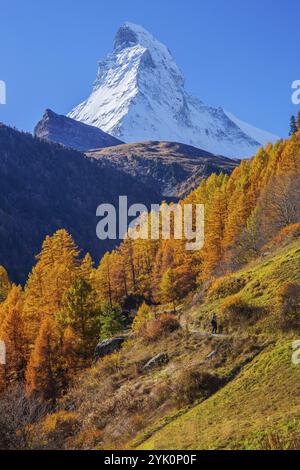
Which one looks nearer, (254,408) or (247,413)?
(247,413)

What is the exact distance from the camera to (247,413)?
2164cm

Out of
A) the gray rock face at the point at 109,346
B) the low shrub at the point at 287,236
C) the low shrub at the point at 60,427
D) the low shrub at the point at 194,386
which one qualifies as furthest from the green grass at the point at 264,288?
the low shrub at the point at 60,427

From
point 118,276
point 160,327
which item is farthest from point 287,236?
point 118,276

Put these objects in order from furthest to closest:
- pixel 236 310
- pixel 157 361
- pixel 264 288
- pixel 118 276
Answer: pixel 118 276
pixel 264 288
pixel 157 361
pixel 236 310

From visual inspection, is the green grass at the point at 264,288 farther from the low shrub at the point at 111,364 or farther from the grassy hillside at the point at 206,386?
the low shrub at the point at 111,364

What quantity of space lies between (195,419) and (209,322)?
11.9 metres

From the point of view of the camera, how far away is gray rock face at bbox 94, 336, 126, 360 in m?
41.9

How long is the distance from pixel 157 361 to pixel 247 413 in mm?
12199

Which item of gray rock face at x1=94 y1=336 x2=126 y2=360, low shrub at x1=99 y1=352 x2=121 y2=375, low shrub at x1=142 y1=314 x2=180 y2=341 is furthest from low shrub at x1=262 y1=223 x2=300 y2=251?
low shrub at x1=99 y1=352 x2=121 y2=375

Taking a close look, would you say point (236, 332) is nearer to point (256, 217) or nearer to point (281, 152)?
point (256, 217)

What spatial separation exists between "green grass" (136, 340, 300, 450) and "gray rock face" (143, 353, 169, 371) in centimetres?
763

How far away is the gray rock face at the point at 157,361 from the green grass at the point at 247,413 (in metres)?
7.63

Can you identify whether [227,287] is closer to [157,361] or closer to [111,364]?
[157,361]

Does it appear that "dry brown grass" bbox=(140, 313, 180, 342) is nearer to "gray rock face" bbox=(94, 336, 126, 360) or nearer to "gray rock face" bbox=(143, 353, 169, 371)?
"gray rock face" bbox=(94, 336, 126, 360)
